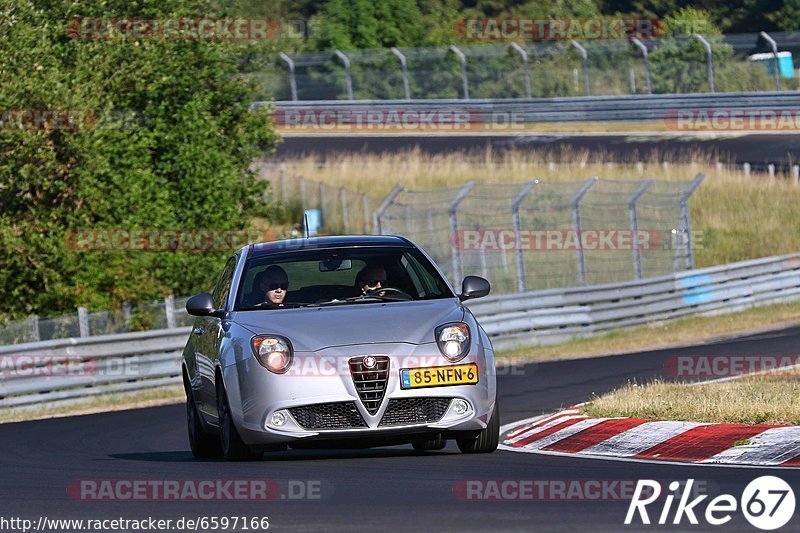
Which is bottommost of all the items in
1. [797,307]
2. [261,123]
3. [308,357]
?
[797,307]

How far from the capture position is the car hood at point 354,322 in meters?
9.73

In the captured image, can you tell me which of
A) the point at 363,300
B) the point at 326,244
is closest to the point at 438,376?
the point at 363,300

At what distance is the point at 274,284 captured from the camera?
35.3 feet

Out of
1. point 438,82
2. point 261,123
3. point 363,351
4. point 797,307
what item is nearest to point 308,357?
point 363,351

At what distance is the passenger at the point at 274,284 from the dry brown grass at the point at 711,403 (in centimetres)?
278

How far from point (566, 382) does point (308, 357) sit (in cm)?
898

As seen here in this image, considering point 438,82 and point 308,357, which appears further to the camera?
point 438,82

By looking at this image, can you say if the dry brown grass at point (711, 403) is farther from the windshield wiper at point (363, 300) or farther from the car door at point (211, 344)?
the car door at point (211, 344)

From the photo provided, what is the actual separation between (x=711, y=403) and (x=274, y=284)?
3.21 m

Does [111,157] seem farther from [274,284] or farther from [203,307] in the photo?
[274,284]

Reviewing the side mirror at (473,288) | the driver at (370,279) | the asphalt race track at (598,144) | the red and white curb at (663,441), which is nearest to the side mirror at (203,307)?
the driver at (370,279)

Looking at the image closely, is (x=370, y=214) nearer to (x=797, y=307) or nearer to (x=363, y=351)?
(x=797, y=307)

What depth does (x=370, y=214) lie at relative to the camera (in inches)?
1495

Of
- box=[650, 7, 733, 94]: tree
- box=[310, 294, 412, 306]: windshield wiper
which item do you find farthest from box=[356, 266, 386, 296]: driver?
box=[650, 7, 733, 94]: tree
